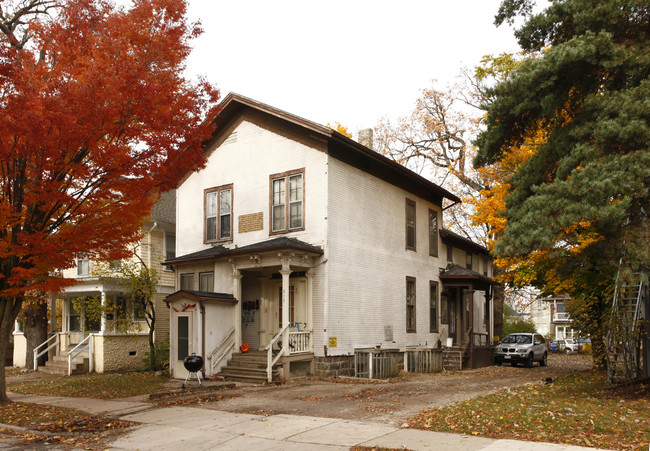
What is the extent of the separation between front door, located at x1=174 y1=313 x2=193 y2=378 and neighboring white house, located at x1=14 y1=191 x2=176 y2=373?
5.99 meters

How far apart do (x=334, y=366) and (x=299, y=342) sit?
4.72ft

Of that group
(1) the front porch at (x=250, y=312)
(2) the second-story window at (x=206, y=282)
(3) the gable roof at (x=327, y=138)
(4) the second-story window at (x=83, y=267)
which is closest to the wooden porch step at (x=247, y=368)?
(1) the front porch at (x=250, y=312)

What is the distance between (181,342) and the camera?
19.0 meters

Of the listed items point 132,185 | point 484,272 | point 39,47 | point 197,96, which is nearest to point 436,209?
point 484,272

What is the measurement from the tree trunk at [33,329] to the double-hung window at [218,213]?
1061 centimetres

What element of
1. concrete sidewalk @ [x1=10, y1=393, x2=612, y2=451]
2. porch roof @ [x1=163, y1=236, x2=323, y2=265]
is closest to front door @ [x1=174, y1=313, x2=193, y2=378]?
porch roof @ [x1=163, y1=236, x2=323, y2=265]

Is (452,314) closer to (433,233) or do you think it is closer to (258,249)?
(433,233)

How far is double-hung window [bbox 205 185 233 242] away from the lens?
2133cm

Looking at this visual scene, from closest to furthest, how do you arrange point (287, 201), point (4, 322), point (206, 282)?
point (4, 322)
point (287, 201)
point (206, 282)

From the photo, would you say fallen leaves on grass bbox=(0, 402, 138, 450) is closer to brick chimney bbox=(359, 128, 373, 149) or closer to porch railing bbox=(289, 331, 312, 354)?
porch railing bbox=(289, 331, 312, 354)

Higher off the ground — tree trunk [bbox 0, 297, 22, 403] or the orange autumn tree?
the orange autumn tree

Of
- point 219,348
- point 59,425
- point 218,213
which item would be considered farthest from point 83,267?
point 59,425

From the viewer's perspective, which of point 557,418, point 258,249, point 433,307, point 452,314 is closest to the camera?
point 557,418

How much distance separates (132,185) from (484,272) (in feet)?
79.7
